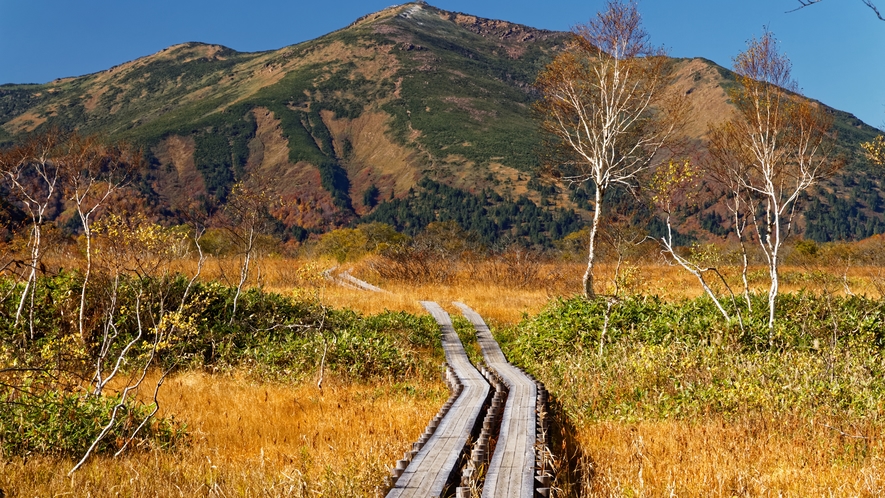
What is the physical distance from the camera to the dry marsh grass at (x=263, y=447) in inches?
207

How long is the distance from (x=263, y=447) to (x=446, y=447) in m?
2.18

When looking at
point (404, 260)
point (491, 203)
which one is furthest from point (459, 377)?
point (491, 203)

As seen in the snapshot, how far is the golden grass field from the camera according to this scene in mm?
5230

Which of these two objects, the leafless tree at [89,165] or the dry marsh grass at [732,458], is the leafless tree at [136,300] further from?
the dry marsh grass at [732,458]

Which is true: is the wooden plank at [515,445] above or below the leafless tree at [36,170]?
below

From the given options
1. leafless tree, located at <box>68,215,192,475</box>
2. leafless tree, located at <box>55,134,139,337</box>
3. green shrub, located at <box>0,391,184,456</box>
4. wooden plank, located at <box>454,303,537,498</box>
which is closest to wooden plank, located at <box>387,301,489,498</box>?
wooden plank, located at <box>454,303,537,498</box>

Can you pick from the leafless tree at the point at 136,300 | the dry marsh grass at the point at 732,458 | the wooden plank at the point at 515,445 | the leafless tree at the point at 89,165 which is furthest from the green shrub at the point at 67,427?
the leafless tree at the point at 89,165

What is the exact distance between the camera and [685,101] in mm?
21219

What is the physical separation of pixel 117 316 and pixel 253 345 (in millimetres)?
2647

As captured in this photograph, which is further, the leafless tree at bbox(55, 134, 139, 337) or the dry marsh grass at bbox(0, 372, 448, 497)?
the leafless tree at bbox(55, 134, 139, 337)

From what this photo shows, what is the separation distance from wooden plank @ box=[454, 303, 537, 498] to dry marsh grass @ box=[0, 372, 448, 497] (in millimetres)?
1005

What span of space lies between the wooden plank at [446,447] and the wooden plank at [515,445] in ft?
1.10

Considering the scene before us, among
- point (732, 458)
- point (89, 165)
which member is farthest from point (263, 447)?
point (89, 165)

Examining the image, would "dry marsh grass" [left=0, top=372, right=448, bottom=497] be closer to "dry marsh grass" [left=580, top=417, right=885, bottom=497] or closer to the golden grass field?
the golden grass field
